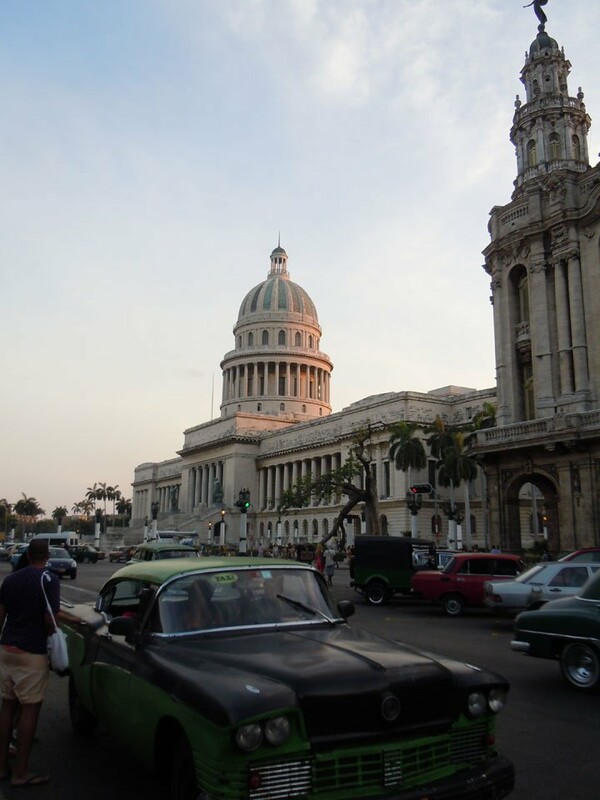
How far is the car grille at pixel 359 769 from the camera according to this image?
3.74m

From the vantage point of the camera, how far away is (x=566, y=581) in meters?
14.7

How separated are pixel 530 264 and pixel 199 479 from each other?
73.8m

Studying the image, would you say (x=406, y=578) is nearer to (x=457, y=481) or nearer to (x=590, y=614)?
(x=590, y=614)

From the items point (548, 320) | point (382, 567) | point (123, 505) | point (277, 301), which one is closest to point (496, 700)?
point (382, 567)

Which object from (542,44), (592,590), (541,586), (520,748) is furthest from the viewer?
(542,44)

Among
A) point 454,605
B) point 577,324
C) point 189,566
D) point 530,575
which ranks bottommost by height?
point 454,605

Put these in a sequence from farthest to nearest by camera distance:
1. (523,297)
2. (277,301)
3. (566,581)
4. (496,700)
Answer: (277,301), (523,297), (566,581), (496,700)

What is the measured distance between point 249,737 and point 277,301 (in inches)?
4308

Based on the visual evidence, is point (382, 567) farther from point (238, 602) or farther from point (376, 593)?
point (238, 602)

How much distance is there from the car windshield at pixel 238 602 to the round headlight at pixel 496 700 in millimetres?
1468

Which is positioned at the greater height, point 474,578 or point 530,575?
point 530,575

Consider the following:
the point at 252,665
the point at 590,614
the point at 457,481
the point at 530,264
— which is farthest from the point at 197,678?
the point at 457,481

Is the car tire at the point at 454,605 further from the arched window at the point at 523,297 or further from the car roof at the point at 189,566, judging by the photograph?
the arched window at the point at 523,297

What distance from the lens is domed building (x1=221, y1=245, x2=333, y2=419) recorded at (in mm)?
106875
